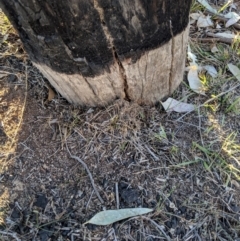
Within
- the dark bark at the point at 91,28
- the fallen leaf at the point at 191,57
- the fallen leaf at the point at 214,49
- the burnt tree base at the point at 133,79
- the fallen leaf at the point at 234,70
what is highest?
the dark bark at the point at 91,28

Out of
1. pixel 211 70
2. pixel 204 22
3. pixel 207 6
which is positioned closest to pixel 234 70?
pixel 211 70

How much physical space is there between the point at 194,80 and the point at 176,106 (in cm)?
17

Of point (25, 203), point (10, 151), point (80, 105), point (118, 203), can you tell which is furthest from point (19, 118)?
point (118, 203)

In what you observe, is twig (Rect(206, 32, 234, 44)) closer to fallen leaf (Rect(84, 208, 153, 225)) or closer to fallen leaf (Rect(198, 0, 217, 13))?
fallen leaf (Rect(198, 0, 217, 13))

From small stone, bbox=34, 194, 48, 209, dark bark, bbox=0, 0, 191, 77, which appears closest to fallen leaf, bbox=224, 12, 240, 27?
dark bark, bbox=0, 0, 191, 77

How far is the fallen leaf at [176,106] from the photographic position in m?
1.58

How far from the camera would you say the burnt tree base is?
133cm

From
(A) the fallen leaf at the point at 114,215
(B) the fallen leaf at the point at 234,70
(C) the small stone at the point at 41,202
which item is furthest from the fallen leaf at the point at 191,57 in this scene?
(C) the small stone at the point at 41,202

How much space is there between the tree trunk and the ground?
0.12 meters

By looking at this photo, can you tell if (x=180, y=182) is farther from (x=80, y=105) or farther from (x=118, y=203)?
(x=80, y=105)

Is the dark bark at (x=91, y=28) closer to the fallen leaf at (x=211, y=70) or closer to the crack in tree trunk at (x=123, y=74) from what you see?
the crack in tree trunk at (x=123, y=74)

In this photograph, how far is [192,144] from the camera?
1486mm

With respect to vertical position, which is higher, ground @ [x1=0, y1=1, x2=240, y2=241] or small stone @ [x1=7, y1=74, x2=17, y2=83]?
small stone @ [x1=7, y1=74, x2=17, y2=83]

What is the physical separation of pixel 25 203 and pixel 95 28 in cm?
74
